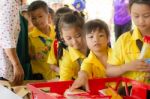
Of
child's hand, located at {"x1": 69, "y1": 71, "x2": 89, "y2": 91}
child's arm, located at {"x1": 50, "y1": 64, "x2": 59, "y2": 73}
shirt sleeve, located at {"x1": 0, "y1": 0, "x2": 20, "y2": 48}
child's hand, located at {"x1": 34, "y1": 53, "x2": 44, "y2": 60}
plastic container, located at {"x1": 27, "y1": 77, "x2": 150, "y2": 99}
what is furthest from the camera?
child's hand, located at {"x1": 34, "y1": 53, "x2": 44, "y2": 60}

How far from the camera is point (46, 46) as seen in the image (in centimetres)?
237

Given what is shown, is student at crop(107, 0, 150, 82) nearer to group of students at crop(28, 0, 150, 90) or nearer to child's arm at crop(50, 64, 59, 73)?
group of students at crop(28, 0, 150, 90)

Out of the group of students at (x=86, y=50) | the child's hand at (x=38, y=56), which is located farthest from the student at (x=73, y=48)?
the child's hand at (x=38, y=56)

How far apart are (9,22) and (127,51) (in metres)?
0.87

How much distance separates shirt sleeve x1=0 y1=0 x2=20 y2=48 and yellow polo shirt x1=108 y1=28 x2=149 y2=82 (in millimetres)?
794

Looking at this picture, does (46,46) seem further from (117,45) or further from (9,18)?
(117,45)

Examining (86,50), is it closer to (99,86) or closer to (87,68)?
(87,68)

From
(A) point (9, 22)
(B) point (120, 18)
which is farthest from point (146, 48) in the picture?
(B) point (120, 18)

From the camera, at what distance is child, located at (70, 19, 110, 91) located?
4.93 ft

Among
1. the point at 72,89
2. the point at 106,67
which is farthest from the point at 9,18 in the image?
the point at 72,89

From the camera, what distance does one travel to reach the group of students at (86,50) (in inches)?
51.8

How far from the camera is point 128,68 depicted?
129cm

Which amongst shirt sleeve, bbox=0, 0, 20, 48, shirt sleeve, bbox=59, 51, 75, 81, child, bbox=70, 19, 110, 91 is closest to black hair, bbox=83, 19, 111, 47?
child, bbox=70, 19, 110, 91

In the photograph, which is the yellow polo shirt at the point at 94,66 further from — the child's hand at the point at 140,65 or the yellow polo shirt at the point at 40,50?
the yellow polo shirt at the point at 40,50
